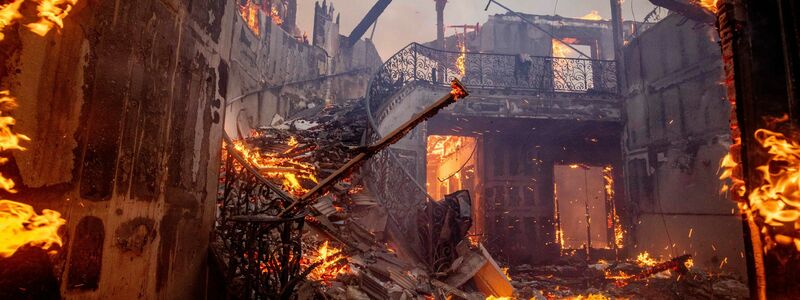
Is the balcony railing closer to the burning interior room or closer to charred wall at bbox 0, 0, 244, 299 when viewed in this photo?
the burning interior room

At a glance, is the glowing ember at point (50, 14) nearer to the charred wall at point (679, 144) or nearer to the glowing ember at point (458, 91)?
the glowing ember at point (458, 91)

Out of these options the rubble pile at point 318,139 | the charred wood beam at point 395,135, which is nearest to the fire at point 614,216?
the rubble pile at point 318,139

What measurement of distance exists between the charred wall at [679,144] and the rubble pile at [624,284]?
0.93 meters

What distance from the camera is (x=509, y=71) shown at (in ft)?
49.8

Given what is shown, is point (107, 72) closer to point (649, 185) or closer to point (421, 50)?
point (421, 50)

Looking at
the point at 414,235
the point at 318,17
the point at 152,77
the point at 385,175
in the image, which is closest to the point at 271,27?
the point at 318,17

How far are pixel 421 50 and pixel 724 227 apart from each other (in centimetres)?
1063

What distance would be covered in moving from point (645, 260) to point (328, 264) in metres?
10.9

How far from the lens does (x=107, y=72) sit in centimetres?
268

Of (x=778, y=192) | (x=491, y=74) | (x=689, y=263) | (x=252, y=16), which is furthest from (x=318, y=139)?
(x=689, y=263)

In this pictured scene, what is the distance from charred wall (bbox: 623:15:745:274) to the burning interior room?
60 mm

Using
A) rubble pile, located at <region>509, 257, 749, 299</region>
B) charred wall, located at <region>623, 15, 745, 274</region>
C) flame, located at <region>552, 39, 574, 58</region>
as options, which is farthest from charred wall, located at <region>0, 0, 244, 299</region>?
flame, located at <region>552, 39, 574, 58</region>

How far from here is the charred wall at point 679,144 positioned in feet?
31.6

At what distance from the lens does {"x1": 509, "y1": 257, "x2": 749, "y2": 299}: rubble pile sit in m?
8.39
